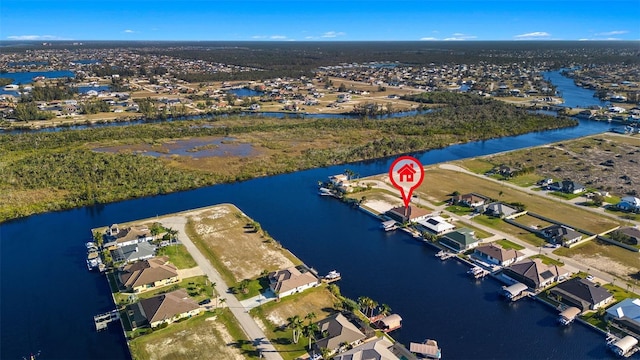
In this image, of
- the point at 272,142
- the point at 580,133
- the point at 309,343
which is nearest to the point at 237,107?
the point at 272,142

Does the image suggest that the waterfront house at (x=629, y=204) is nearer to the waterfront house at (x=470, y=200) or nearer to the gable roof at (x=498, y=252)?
the waterfront house at (x=470, y=200)

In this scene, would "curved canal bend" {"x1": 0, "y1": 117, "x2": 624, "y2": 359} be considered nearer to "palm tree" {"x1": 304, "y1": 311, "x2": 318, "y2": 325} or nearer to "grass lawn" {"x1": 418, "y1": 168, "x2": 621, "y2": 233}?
"palm tree" {"x1": 304, "y1": 311, "x2": 318, "y2": 325}

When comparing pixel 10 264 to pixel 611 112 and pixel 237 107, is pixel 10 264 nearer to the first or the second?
pixel 237 107

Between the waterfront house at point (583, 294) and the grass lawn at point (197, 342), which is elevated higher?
the waterfront house at point (583, 294)

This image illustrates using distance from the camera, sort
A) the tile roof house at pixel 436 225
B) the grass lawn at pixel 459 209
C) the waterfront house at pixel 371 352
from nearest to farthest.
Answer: the waterfront house at pixel 371 352
the tile roof house at pixel 436 225
the grass lawn at pixel 459 209

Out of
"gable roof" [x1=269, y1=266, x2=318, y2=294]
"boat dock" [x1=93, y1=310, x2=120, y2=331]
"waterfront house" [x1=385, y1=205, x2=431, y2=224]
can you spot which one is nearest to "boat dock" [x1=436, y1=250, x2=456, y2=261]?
"waterfront house" [x1=385, y1=205, x2=431, y2=224]

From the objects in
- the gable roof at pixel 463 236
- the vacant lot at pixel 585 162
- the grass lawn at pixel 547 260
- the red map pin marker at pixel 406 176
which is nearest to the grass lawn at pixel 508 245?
the grass lawn at pixel 547 260
